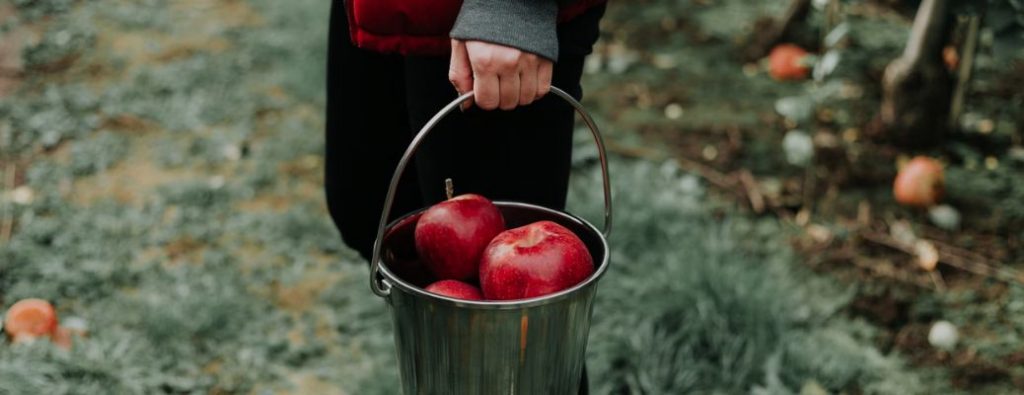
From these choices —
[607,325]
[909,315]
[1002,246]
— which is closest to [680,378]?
[607,325]

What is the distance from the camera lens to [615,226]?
2834 mm

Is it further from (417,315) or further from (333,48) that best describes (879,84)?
(417,315)

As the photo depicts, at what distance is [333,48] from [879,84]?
2.83 meters

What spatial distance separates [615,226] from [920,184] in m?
0.99

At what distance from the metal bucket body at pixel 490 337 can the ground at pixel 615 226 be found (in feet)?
2.80

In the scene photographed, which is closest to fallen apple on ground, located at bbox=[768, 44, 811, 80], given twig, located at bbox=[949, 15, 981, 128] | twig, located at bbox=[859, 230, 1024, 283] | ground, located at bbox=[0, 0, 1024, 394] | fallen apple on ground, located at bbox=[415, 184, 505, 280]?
ground, located at bbox=[0, 0, 1024, 394]

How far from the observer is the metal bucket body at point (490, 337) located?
1277 millimetres

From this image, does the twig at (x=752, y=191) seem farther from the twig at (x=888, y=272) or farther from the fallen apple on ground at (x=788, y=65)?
the fallen apple on ground at (x=788, y=65)

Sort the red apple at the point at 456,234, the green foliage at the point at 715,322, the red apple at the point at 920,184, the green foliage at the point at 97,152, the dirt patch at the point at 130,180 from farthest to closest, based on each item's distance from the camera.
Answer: the green foliage at the point at 97,152 → the dirt patch at the point at 130,180 → the red apple at the point at 920,184 → the green foliage at the point at 715,322 → the red apple at the point at 456,234

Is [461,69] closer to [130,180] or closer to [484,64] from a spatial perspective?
[484,64]

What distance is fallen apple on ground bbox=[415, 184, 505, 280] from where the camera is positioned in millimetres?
1374

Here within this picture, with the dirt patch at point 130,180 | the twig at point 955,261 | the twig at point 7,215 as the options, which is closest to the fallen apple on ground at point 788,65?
the twig at point 955,261

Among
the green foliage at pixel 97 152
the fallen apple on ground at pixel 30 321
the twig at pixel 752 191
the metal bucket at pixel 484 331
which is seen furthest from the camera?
the green foliage at pixel 97 152

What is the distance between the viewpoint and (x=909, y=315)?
101 inches
